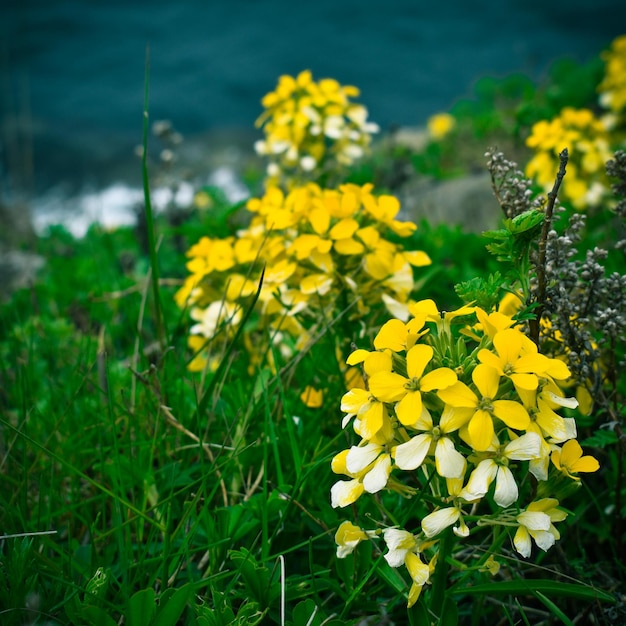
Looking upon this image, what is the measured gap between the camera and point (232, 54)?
45.4 feet

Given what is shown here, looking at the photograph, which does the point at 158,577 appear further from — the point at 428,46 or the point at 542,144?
the point at 428,46

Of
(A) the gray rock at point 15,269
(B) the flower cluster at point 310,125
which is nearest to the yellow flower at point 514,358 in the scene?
(B) the flower cluster at point 310,125

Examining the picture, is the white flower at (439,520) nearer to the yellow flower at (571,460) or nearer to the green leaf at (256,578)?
the yellow flower at (571,460)

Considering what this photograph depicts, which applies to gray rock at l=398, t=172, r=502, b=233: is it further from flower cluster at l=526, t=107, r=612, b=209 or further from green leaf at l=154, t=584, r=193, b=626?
green leaf at l=154, t=584, r=193, b=626

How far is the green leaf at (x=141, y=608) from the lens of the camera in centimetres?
104

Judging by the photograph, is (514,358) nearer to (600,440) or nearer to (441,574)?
(441,574)

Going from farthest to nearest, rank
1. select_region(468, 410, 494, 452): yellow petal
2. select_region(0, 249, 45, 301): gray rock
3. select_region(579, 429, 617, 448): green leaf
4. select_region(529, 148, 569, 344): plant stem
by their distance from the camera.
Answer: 1. select_region(0, 249, 45, 301): gray rock
2. select_region(579, 429, 617, 448): green leaf
3. select_region(529, 148, 569, 344): plant stem
4. select_region(468, 410, 494, 452): yellow petal

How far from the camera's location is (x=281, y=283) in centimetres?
165

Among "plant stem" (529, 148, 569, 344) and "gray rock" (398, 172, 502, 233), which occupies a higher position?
"plant stem" (529, 148, 569, 344)

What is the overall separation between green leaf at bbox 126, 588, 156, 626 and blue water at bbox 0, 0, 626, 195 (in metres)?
10.1

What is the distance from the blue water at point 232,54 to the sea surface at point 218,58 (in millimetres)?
37

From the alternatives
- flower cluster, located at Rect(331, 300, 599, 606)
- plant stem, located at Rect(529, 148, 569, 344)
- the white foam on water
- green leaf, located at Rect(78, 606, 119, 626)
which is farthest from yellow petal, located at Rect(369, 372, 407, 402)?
the white foam on water

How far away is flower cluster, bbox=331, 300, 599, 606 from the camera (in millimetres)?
925

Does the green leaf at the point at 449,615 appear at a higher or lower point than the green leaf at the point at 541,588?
lower
